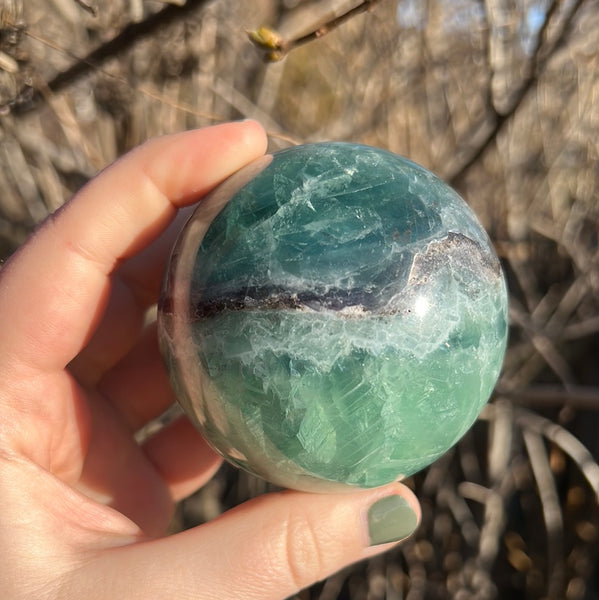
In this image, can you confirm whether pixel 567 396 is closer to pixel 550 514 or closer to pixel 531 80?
pixel 550 514

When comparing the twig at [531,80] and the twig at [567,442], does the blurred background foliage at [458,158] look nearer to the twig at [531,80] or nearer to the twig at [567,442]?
the twig at [567,442]

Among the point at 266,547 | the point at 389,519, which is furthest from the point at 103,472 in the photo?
the point at 389,519

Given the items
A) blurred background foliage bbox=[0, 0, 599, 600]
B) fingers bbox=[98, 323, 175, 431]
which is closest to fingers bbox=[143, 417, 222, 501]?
fingers bbox=[98, 323, 175, 431]

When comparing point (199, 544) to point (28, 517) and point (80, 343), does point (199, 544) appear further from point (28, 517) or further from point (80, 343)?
point (80, 343)

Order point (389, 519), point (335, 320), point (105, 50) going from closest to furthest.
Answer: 1. point (335, 320)
2. point (389, 519)
3. point (105, 50)

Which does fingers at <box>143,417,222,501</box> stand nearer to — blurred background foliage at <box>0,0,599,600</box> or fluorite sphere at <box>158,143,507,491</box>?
fluorite sphere at <box>158,143,507,491</box>

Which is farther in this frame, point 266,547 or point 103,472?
point 103,472
